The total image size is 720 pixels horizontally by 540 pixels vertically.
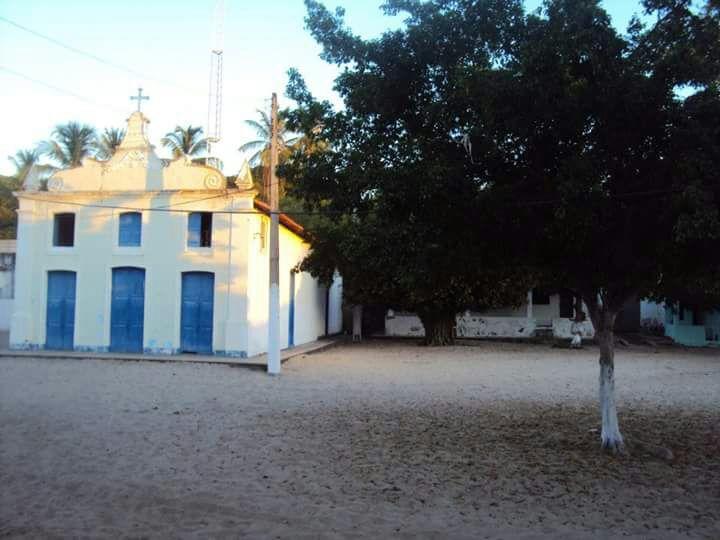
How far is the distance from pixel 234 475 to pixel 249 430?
2.27m

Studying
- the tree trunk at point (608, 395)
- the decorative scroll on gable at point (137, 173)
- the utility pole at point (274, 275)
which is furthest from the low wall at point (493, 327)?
the tree trunk at point (608, 395)

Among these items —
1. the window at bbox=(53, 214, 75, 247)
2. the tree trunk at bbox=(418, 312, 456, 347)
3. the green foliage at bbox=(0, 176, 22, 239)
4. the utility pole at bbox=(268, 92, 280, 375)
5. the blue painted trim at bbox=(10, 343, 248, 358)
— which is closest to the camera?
the utility pole at bbox=(268, 92, 280, 375)

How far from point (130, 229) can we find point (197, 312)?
10.7ft

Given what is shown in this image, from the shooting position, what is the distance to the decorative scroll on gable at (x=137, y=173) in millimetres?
18359

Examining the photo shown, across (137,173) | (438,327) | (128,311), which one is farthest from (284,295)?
(438,327)

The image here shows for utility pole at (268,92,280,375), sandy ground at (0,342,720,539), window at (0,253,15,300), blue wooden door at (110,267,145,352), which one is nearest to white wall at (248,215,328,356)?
utility pole at (268,92,280,375)

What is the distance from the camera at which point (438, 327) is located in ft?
81.8

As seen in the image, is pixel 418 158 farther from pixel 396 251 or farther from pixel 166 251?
pixel 166 251

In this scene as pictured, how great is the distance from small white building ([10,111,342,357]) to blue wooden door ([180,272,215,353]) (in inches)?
1.1

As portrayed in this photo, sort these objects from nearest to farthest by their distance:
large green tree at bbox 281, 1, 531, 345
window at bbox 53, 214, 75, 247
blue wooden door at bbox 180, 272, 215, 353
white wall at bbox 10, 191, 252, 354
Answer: large green tree at bbox 281, 1, 531, 345, white wall at bbox 10, 191, 252, 354, blue wooden door at bbox 180, 272, 215, 353, window at bbox 53, 214, 75, 247

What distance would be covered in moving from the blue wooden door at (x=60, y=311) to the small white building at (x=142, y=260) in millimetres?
30

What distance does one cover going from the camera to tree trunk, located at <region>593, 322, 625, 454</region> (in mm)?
7141

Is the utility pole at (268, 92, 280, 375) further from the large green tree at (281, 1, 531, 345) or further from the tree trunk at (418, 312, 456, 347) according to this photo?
the tree trunk at (418, 312, 456, 347)

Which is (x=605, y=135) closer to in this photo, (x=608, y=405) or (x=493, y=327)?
(x=608, y=405)
